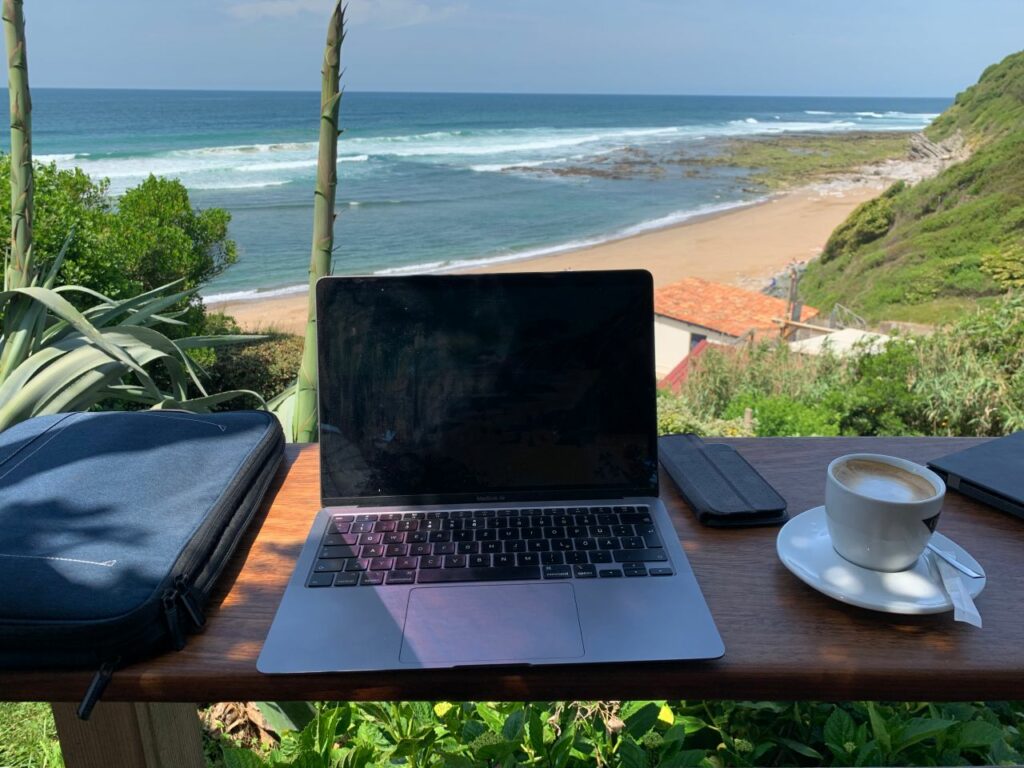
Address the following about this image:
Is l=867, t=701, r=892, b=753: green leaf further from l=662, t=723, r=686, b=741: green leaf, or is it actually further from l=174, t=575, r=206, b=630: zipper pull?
l=174, t=575, r=206, b=630: zipper pull

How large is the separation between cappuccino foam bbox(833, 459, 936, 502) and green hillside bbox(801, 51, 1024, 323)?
10.8 meters

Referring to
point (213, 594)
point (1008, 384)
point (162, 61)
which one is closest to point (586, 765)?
point (213, 594)

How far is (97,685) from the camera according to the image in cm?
62

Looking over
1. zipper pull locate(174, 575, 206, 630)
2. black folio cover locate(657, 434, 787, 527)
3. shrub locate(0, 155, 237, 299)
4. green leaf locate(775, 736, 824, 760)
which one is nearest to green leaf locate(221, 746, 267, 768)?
zipper pull locate(174, 575, 206, 630)

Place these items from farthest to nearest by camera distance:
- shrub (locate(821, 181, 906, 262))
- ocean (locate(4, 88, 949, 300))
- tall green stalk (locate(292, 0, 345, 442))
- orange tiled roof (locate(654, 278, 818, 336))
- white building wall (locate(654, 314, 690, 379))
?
1. ocean (locate(4, 88, 949, 300))
2. shrub (locate(821, 181, 906, 262))
3. white building wall (locate(654, 314, 690, 379))
4. orange tiled roof (locate(654, 278, 818, 336))
5. tall green stalk (locate(292, 0, 345, 442))

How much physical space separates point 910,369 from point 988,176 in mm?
12454

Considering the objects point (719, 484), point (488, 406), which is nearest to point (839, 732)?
point (719, 484)

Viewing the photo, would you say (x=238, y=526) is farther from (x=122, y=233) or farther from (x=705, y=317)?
(x=705, y=317)

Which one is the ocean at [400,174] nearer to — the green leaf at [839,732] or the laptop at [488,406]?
the laptop at [488,406]

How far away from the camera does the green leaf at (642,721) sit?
51.2 inches

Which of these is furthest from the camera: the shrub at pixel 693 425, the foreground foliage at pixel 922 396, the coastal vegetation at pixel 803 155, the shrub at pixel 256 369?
the coastal vegetation at pixel 803 155

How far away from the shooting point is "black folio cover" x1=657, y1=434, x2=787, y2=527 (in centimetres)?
89

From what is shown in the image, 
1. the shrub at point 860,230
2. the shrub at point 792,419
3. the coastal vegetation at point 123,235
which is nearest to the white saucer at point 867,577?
the coastal vegetation at point 123,235

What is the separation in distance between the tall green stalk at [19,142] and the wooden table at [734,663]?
122cm
